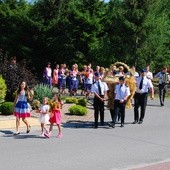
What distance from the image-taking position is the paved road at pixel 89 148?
9.91 m

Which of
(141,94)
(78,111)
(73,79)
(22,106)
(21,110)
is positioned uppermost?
(73,79)

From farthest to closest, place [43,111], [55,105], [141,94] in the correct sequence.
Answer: [141,94]
[55,105]
[43,111]

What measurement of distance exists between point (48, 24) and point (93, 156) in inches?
995

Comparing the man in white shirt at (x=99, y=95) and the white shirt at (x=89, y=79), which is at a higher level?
the white shirt at (x=89, y=79)

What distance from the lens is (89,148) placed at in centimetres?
1159

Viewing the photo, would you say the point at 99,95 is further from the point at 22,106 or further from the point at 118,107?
the point at 22,106

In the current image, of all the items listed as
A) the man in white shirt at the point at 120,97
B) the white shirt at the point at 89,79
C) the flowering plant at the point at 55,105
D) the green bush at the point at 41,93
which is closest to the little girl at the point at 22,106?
the flowering plant at the point at 55,105

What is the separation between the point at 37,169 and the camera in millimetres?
9320

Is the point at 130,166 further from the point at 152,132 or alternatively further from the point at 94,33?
the point at 94,33

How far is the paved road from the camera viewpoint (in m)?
9.91

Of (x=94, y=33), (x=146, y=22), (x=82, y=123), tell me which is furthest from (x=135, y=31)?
(x=82, y=123)

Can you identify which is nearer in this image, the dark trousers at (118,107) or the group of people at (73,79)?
the dark trousers at (118,107)

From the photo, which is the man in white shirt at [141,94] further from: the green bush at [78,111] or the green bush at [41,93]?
the green bush at [41,93]

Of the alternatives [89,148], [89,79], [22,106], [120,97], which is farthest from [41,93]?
[89,148]
